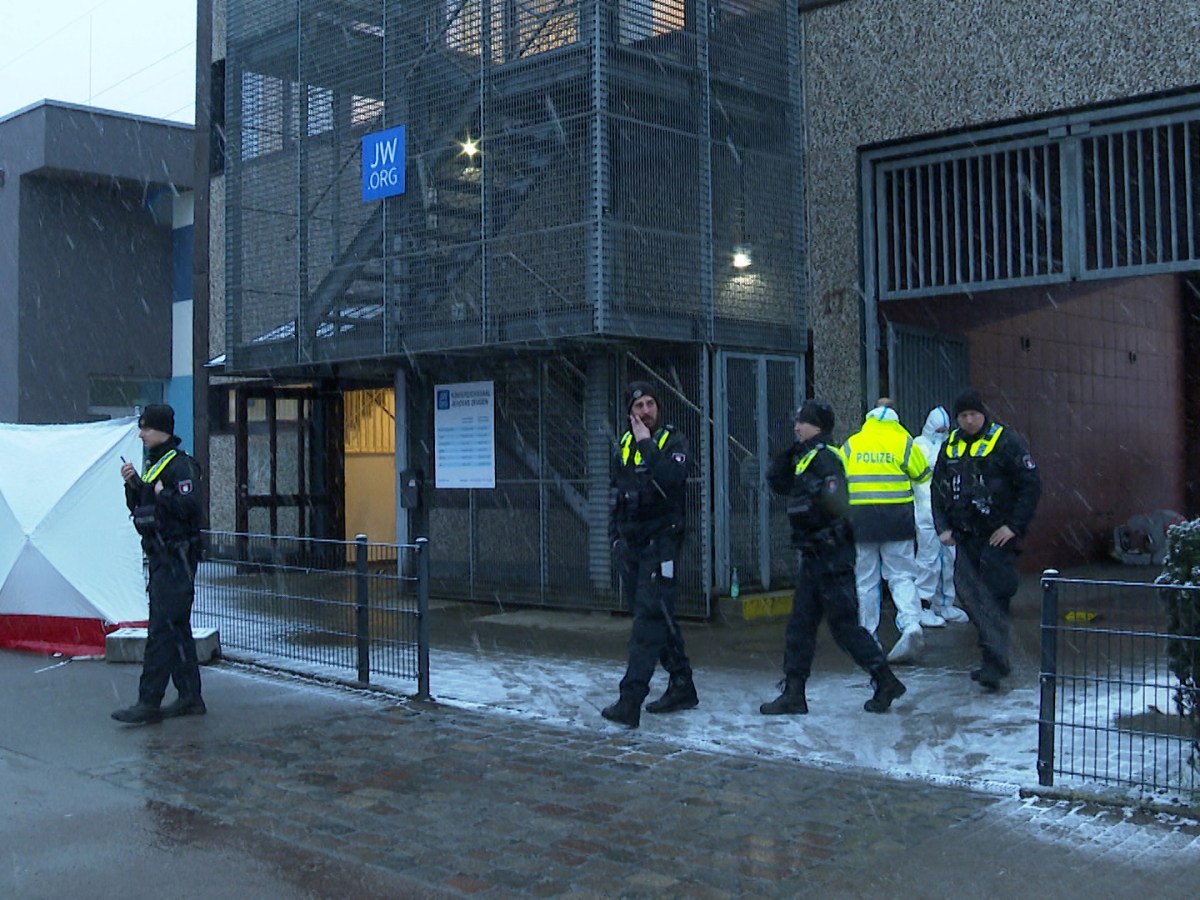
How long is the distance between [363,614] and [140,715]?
1.63m

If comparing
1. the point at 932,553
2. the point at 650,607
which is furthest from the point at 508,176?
the point at 650,607

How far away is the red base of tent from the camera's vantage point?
10414 mm

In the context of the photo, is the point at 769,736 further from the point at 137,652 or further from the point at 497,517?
the point at 497,517

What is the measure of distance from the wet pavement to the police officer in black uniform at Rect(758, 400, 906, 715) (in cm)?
22

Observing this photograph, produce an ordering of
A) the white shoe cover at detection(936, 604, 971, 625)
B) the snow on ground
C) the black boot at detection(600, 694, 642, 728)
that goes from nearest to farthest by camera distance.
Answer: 1. the snow on ground
2. the black boot at detection(600, 694, 642, 728)
3. the white shoe cover at detection(936, 604, 971, 625)

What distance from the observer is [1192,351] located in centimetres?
2000

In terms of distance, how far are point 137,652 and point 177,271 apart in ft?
46.2

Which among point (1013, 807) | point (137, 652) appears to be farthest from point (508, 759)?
point (137, 652)

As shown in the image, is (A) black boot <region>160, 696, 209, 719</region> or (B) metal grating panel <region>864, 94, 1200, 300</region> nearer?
(A) black boot <region>160, 696, 209, 719</region>

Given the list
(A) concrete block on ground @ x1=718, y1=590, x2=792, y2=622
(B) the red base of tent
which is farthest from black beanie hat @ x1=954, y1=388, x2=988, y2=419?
(B) the red base of tent

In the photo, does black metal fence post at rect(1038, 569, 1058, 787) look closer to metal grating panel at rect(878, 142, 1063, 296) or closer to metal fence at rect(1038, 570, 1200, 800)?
metal fence at rect(1038, 570, 1200, 800)

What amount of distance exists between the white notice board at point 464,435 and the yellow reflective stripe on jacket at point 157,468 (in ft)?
17.4

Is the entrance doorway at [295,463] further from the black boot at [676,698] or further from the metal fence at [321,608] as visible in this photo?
the black boot at [676,698]

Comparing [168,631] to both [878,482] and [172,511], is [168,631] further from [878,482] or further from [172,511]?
[878,482]
